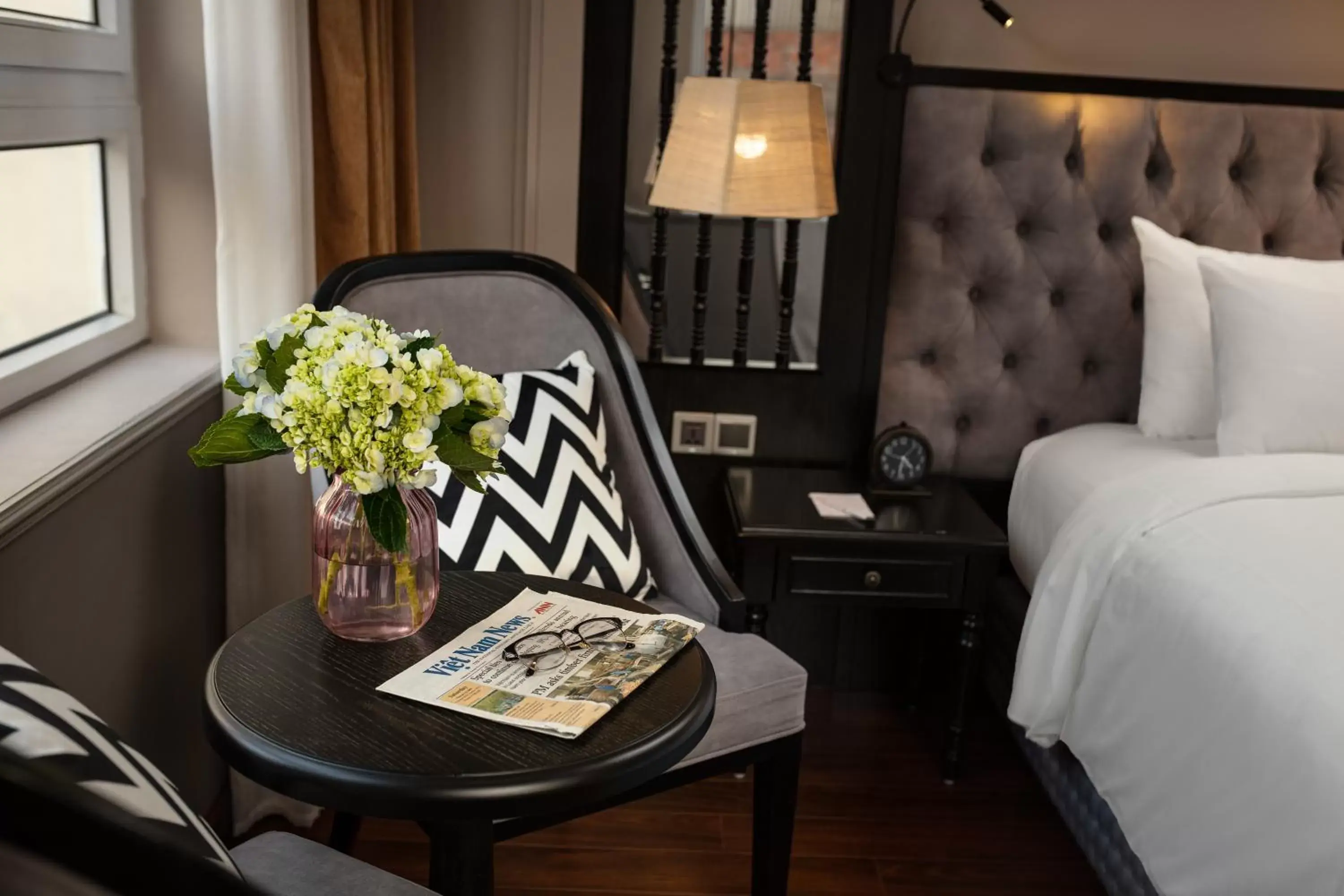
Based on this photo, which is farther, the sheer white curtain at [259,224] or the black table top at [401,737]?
the sheer white curtain at [259,224]

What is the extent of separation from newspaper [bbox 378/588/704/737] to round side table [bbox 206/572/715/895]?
1 cm

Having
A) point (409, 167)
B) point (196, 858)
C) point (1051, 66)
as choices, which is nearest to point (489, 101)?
point (409, 167)

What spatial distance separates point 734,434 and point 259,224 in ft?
3.66

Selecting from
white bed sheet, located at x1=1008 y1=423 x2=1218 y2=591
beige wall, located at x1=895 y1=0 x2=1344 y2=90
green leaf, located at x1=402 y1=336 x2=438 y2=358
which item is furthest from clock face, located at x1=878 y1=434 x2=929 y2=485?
green leaf, located at x1=402 y1=336 x2=438 y2=358

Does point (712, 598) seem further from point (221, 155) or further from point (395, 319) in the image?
point (221, 155)

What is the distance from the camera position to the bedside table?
2.29 metres

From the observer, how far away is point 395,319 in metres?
2.08

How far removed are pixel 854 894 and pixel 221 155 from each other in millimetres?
1517

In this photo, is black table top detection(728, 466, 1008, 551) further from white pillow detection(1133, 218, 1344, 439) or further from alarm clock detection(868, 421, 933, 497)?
white pillow detection(1133, 218, 1344, 439)

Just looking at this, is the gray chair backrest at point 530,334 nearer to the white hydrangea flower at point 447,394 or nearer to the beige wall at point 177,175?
the beige wall at point 177,175

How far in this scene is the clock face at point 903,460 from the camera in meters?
2.48

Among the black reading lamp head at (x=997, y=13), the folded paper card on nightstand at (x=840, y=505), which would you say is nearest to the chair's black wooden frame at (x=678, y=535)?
the folded paper card on nightstand at (x=840, y=505)

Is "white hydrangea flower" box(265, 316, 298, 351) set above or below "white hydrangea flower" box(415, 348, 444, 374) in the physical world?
above

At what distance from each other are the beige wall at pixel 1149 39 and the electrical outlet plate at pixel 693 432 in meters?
0.85
